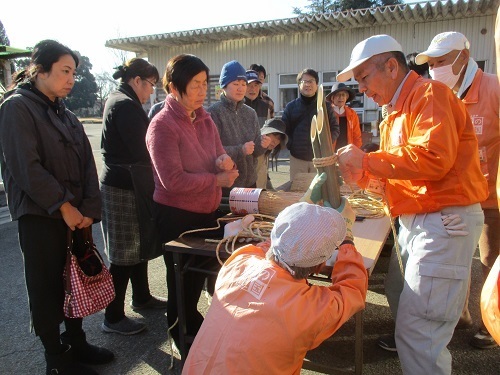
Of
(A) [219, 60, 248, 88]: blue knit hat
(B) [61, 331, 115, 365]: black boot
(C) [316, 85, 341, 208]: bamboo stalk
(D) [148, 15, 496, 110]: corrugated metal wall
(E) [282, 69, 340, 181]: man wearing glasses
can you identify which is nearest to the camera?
(C) [316, 85, 341, 208]: bamboo stalk

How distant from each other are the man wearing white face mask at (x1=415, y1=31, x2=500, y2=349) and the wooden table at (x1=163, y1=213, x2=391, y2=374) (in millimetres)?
736

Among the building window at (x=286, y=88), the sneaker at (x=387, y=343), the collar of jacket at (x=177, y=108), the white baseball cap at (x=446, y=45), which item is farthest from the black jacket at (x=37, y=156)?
the building window at (x=286, y=88)

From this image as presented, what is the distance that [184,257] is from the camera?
7.54 ft

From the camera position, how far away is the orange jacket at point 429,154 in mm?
1659

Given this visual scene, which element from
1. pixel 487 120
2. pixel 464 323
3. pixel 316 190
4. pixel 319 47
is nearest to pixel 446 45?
pixel 487 120

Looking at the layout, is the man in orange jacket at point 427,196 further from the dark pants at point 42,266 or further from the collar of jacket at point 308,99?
the collar of jacket at point 308,99

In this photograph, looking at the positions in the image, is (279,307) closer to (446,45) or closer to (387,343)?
(387,343)

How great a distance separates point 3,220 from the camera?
5910mm

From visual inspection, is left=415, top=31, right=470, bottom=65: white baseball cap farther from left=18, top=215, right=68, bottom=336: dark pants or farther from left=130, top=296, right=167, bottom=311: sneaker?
left=130, top=296, right=167, bottom=311: sneaker

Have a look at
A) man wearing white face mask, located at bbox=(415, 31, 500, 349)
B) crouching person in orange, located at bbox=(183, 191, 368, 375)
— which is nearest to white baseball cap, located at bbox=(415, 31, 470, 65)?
man wearing white face mask, located at bbox=(415, 31, 500, 349)

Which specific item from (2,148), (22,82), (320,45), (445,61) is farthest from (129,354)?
(320,45)

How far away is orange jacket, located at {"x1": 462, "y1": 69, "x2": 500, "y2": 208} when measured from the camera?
2523 millimetres

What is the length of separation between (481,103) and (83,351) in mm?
2873

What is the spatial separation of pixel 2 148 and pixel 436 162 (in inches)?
81.3
